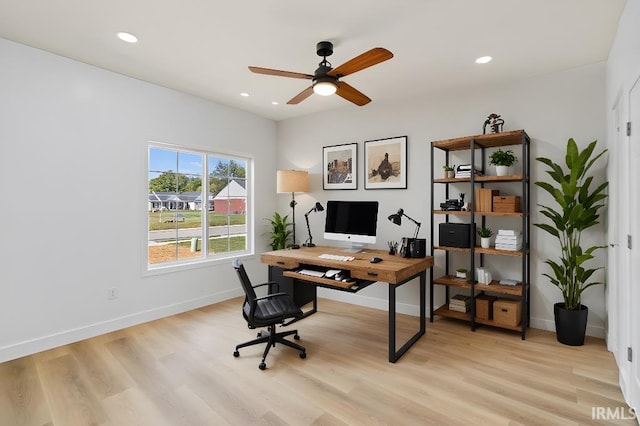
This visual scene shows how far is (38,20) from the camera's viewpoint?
97.1 inches

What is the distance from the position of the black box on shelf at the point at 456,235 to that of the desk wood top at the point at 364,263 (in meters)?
0.36

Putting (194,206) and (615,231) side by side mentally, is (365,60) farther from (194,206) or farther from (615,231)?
(194,206)

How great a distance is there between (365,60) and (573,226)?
2367mm

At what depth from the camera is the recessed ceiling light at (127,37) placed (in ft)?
8.70

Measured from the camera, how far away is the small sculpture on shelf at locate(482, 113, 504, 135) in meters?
3.36

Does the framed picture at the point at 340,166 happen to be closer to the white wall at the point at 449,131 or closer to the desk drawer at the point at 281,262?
the white wall at the point at 449,131

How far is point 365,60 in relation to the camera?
7.43ft

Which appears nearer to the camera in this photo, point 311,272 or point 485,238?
point 311,272

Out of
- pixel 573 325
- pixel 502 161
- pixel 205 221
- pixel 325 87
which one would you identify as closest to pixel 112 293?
pixel 205 221

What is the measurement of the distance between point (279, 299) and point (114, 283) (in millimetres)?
1830

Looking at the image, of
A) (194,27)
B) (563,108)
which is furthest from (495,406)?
(194,27)

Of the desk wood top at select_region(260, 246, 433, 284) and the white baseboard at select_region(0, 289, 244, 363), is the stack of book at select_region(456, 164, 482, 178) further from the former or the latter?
the white baseboard at select_region(0, 289, 244, 363)

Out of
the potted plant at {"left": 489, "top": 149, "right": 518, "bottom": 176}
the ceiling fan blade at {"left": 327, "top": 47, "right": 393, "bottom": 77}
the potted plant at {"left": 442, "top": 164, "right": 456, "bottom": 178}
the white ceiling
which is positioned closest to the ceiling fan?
the ceiling fan blade at {"left": 327, "top": 47, "right": 393, "bottom": 77}

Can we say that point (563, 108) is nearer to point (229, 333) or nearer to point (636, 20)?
point (636, 20)
